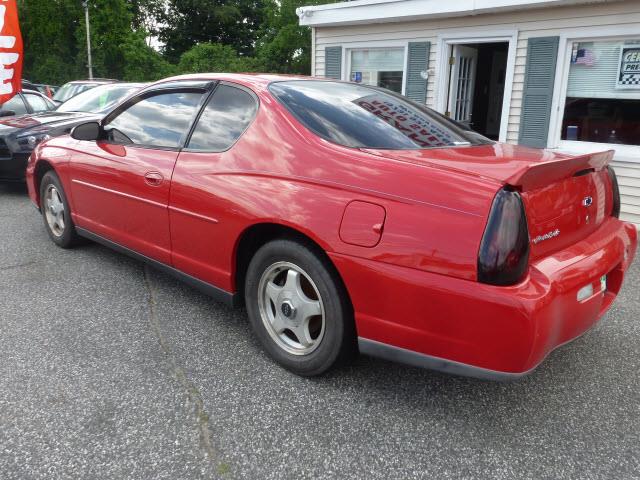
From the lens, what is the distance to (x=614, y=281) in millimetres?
2592

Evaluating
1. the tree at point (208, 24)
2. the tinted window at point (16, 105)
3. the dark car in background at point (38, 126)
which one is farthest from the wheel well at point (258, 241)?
the tree at point (208, 24)

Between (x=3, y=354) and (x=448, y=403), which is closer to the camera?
(x=448, y=403)

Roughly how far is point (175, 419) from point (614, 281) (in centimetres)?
217

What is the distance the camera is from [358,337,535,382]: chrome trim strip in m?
2.05

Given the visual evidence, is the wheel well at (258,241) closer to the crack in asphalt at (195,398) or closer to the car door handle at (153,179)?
the crack in asphalt at (195,398)

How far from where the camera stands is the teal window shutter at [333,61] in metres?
9.07

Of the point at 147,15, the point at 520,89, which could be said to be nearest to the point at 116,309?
the point at 520,89

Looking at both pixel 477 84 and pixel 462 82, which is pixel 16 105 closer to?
pixel 462 82

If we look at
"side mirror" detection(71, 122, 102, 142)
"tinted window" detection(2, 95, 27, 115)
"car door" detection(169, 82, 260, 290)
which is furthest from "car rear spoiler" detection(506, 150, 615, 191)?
"tinted window" detection(2, 95, 27, 115)

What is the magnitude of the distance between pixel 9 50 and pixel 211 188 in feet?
22.1

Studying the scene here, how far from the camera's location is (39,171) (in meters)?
4.68

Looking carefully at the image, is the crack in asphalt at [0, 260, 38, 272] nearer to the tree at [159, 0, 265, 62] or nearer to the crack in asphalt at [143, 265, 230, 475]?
the crack in asphalt at [143, 265, 230, 475]

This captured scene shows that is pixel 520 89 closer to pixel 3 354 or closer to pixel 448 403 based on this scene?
pixel 448 403

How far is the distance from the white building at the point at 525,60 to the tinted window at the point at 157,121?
5.23 metres
